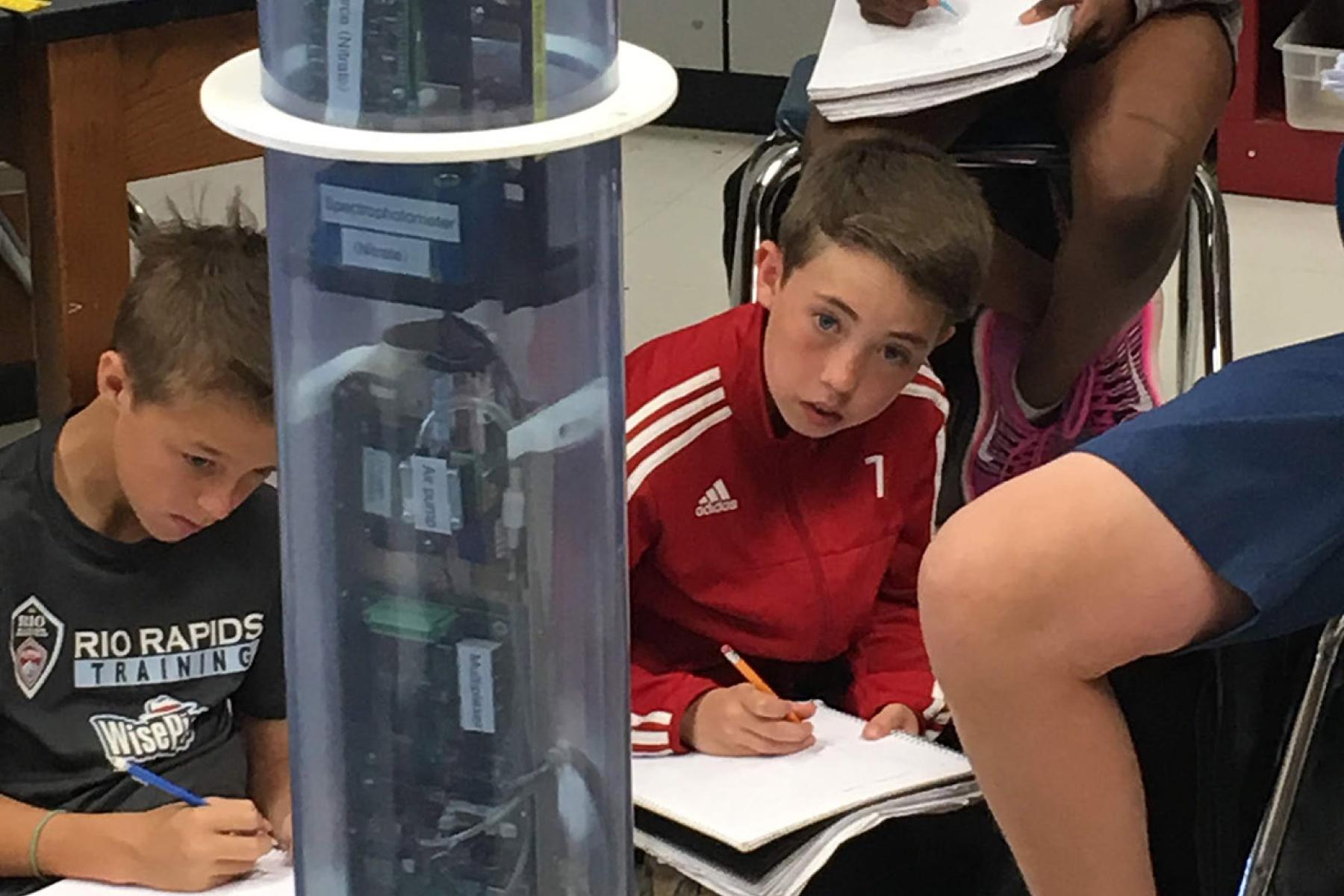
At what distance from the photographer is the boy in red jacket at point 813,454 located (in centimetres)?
158

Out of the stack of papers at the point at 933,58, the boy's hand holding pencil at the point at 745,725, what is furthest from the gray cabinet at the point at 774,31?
the boy's hand holding pencil at the point at 745,725

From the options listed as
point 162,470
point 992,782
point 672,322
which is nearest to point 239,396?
point 162,470

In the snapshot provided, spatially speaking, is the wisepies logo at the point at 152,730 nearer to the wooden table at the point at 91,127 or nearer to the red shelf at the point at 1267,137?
the wooden table at the point at 91,127

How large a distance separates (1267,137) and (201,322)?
229 cm

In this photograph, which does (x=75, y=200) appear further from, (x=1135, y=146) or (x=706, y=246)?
(x=706, y=246)

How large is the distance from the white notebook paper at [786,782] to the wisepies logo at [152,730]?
12.7 inches

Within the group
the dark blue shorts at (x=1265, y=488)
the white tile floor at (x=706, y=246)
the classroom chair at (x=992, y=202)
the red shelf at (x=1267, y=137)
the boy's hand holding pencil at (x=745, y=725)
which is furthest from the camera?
the red shelf at (x=1267, y=137)

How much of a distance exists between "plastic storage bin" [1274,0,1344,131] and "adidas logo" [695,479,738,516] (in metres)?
1.70

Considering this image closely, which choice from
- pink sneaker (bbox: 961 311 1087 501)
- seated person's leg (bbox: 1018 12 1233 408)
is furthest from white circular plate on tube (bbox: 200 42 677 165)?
pink sneaker (bbox: 961 311 1087 501)

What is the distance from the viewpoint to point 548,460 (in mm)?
1025

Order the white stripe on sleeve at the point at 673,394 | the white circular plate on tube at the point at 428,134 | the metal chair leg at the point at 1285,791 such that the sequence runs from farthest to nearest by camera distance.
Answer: the white stripe on sleeve at the point at 673,394 → the metal chair leg at the point at 1285,791 → the white circular plate on tube at the point at 428,134

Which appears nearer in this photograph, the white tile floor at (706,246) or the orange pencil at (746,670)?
the orange pencil at (746,670)

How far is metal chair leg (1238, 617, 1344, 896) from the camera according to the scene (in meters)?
1.26

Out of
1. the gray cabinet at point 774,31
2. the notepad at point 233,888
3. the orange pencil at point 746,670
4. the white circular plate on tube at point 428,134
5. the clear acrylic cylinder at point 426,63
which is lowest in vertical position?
the notepad at point 233,888
